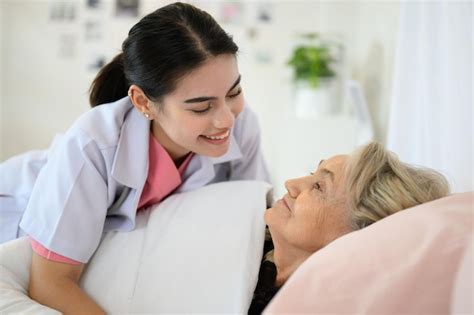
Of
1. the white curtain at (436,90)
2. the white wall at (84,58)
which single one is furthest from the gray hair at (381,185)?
the white wall at (84,58)

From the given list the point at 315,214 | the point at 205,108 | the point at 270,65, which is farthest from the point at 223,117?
the point at 270,65

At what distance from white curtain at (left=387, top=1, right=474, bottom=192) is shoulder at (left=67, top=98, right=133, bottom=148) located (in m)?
0.81

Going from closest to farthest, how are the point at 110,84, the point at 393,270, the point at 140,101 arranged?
the point at 393,270
the point at 140,101
the point at 110,84

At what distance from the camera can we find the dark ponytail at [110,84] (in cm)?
130

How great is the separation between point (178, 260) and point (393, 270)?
19.6 inches

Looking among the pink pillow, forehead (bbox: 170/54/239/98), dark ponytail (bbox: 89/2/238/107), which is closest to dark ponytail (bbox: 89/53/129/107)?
dark ponytail (bbox: 89/2/238/107)

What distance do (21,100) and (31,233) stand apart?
7.24ft

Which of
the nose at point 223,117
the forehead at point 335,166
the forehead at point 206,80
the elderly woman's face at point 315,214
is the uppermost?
the forehead at point 206,80

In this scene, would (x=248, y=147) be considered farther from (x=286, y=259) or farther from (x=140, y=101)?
(x=286, y=259)

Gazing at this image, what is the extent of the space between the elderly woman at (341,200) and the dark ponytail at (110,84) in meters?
0.56

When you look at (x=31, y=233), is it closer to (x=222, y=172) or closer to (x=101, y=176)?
(x=101, y=176)

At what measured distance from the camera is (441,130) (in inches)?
55.3

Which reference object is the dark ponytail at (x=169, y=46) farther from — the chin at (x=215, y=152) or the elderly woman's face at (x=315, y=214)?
the elderly woman's face at (x=315, y=214)

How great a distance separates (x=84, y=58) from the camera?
310 cm
